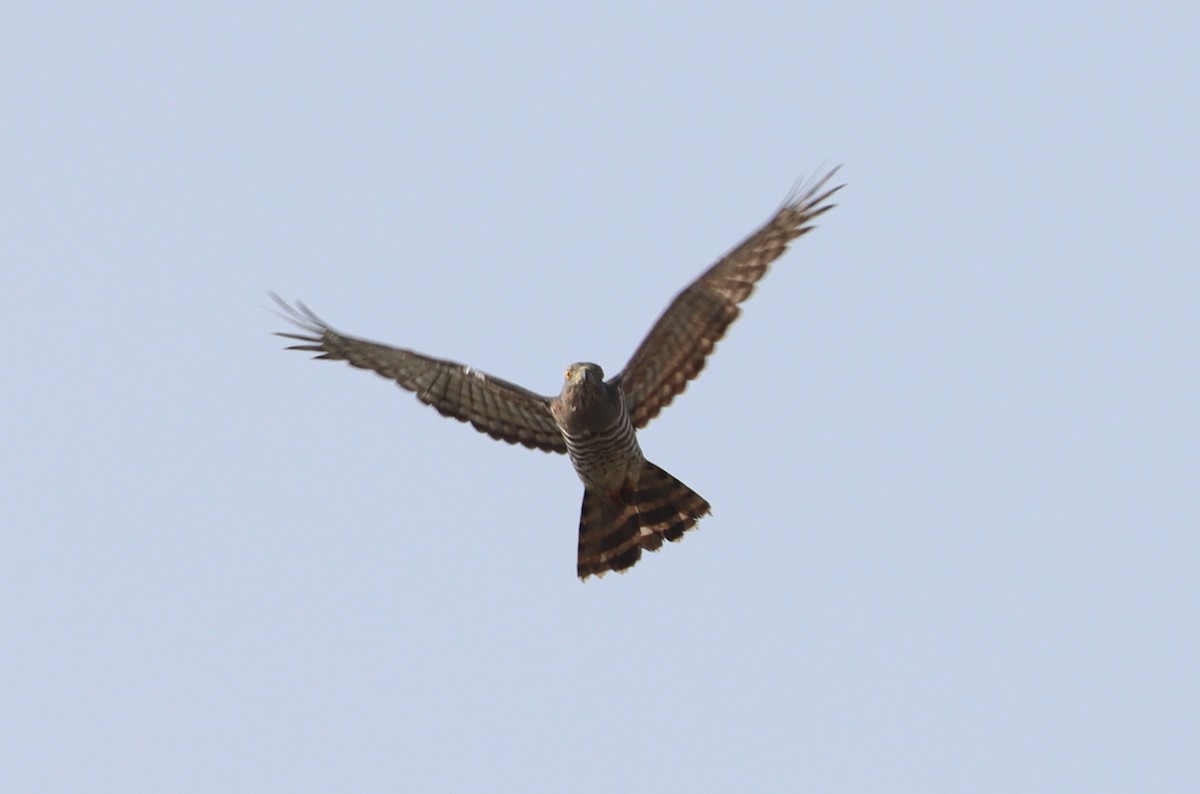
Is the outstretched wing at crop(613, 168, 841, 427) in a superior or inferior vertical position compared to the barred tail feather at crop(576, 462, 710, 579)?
superior

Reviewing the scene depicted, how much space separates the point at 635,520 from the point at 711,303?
2.23m

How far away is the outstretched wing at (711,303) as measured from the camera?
18.2 m

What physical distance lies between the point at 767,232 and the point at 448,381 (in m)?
3.10

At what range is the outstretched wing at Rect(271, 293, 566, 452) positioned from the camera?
60.4 feet

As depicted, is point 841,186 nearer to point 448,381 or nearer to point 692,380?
point 692,380

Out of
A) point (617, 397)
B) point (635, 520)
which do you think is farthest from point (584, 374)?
point (635, 520)

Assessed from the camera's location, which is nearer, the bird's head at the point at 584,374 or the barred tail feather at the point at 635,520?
the bird's head at the point at 584,374

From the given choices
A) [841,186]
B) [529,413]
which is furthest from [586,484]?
[841,186]

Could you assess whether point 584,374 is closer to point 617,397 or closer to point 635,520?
→ point 617,397

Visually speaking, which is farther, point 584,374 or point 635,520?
point 635,520

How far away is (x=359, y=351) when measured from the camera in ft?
60.7

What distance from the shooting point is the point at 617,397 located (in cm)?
1805

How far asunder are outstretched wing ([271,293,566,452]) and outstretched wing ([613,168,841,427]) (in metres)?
0.93

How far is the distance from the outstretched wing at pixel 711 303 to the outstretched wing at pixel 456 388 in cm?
93
